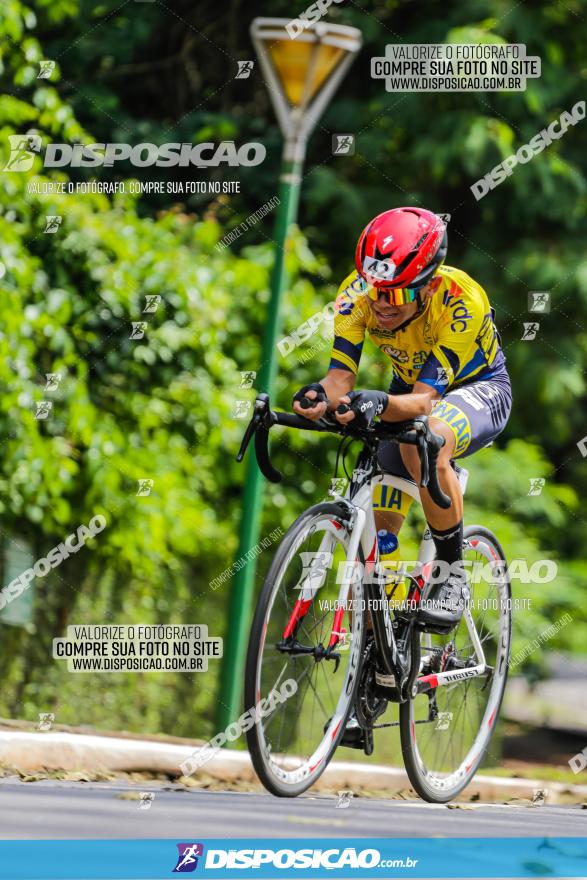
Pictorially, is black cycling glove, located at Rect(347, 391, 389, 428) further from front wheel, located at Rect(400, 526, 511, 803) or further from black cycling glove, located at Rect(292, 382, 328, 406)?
front wheel, located at Rect(400, 526, 511, 803)

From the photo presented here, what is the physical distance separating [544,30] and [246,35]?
1.78m

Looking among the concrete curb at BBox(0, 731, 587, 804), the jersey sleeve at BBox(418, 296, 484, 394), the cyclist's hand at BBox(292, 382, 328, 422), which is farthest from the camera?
the concrete curb at BBox(0, 731, 587, 804)

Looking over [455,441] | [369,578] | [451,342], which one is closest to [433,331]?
[451,342]

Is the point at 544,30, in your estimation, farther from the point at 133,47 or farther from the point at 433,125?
the point at 133,47

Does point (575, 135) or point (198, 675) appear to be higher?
point (575, 135)

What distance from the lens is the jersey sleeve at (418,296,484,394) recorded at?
4047 mm

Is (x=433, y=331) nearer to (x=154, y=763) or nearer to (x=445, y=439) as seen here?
(x=445, y=439)

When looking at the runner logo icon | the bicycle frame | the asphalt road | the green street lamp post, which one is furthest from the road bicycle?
the green street lamp post

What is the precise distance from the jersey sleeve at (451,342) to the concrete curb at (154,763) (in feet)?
5.62

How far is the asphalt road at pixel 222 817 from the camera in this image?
3766 millimetres

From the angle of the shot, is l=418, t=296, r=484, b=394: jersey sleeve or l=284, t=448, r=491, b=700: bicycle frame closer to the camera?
l=284, t=448, r=491, b=700: bicycle frame

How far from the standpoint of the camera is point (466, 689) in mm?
4863

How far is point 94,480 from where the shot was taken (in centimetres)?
621

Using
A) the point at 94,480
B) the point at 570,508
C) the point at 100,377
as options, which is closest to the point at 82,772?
the point at 94,480
